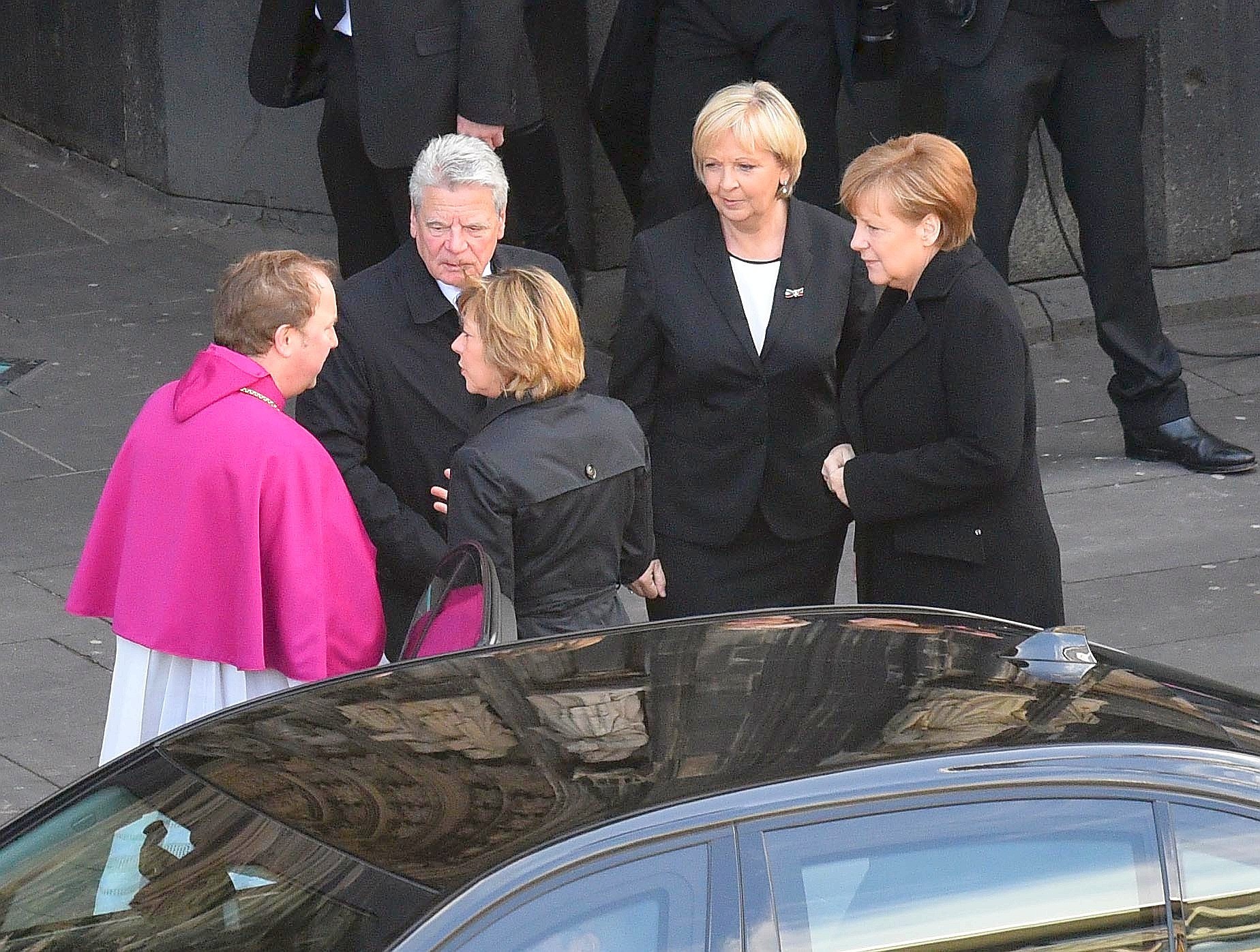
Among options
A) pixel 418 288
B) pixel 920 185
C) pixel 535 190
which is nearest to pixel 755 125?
pixel 920 185

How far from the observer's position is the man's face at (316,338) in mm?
4199

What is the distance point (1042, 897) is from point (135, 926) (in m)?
1.25

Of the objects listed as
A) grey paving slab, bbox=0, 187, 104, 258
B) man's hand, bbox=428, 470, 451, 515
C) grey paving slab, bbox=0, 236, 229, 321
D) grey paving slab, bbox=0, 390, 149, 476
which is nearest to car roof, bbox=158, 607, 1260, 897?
man's hand, bbox=428, 470, 451, 515

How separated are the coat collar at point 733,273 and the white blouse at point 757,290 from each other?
0.02m

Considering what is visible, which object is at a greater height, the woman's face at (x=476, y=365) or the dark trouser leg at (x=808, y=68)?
the dark trouser leg at (x=808, y=68)

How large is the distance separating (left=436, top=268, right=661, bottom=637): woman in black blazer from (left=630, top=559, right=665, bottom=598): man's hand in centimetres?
73

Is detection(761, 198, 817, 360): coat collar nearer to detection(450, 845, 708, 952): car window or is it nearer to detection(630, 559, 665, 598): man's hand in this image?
detection(630, 559, 665, 598): man's hand

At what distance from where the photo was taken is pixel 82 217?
413 inches

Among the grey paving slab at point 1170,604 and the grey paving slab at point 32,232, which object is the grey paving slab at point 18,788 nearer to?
the grey paving slab at point 1170,604

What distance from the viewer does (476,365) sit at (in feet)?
14.0

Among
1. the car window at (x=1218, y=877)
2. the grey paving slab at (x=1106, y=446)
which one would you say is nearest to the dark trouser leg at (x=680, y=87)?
the grey paving slab at (x=1106, y=446)

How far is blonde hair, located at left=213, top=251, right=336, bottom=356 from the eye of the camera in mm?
4148

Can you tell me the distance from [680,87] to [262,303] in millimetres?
3796

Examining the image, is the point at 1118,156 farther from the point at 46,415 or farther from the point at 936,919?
the point at 936,919
